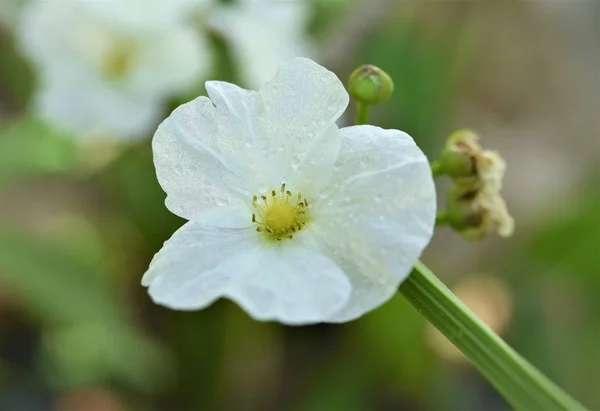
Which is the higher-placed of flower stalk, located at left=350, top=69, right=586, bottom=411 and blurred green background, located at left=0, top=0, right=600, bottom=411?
flower stalk, located at left=350, top=69, right=586, bottom=411

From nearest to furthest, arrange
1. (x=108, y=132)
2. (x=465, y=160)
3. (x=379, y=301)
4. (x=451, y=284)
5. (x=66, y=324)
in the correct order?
(x=379, y=301)
(x=465, y=160)
(x=108, y=132)
(x=66, y=324)
(x=451, y=284)

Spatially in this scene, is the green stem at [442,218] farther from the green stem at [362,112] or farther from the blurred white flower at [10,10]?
the blurred white flower at [10,10]

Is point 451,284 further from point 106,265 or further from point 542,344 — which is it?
point 106,265

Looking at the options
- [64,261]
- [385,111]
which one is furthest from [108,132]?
[385,111]

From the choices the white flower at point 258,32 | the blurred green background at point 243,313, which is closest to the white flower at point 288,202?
the white flower at point 258,32

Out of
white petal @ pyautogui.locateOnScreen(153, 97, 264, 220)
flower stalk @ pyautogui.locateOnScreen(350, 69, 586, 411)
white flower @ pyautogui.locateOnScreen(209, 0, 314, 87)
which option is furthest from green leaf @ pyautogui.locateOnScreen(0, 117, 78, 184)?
flower stalk @ pyautogui.locateOnScreen(350, 69, 586, 411)

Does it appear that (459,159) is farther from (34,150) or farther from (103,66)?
(34,150)

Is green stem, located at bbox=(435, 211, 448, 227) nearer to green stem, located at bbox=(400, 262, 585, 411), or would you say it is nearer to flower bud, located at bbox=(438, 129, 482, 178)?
flower bud, located at bbox=(438, 129, 482, 178)

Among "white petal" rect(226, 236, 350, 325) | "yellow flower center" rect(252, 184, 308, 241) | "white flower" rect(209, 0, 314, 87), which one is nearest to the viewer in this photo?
"white petal" rect(226, 236, 350, 325)

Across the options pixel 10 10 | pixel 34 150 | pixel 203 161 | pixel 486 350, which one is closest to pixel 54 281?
pixel 34 150
